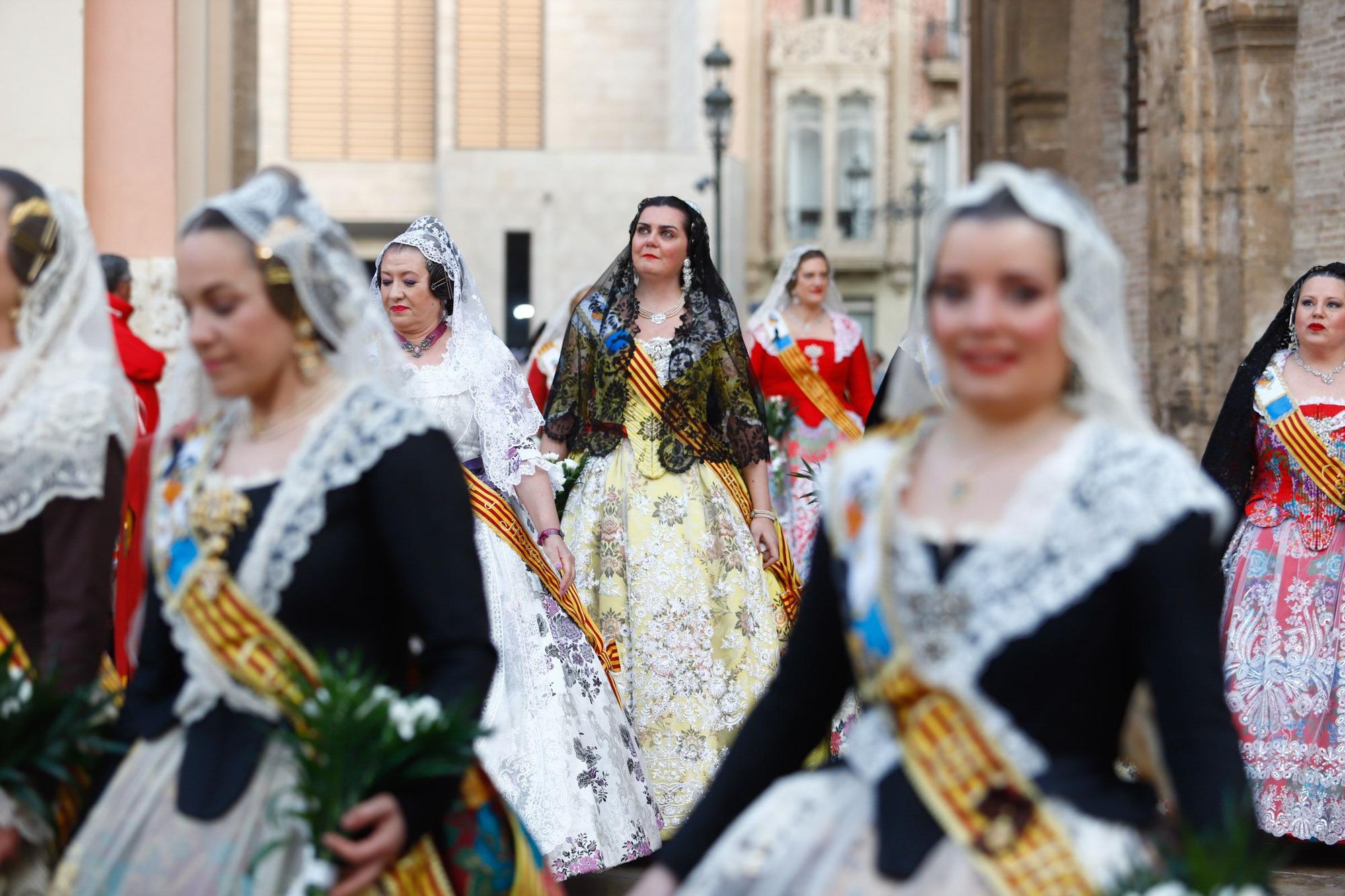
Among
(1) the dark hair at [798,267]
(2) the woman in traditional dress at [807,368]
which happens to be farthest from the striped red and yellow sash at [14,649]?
(1) the dark hair at [798,267]

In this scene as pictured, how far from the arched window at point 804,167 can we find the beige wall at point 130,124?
31.7m

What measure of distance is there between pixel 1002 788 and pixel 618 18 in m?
35.7

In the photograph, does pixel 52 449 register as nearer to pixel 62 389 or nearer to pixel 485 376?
pixel 62 389

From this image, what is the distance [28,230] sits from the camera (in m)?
3.46

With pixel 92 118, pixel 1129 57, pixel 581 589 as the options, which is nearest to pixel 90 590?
pixel 581 589

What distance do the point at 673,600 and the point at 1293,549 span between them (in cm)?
221

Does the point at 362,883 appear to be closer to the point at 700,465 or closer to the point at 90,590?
the point at 90,590

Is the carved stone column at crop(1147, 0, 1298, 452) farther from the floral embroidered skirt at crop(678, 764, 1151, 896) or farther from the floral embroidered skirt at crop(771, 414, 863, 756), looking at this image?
the floral embroidered skirt at crop(678, 764, 1151, 896)

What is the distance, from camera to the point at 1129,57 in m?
15.5

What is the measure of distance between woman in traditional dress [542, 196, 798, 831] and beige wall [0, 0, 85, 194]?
3.80 meters

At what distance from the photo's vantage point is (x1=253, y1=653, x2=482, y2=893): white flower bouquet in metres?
2.72

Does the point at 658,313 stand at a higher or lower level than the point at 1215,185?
lower

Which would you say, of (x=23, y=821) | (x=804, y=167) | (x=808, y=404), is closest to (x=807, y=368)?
(x=808, y=404)

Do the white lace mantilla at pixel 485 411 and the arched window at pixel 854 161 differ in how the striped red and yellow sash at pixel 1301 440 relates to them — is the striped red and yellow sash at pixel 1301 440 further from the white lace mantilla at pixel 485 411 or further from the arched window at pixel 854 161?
the arched window at pixel 854 161
